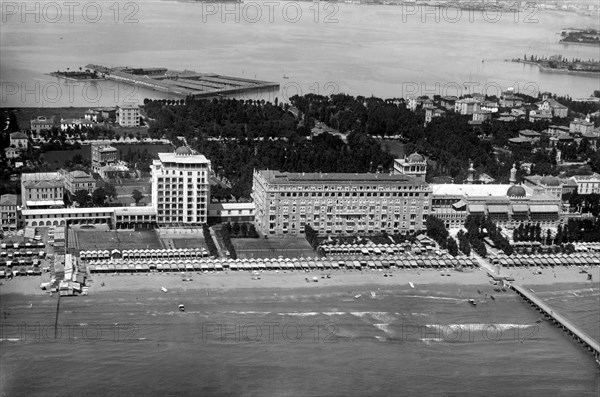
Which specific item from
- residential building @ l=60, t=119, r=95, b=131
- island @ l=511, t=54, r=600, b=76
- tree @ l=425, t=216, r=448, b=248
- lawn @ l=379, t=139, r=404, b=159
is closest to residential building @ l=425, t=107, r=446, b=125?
lawn @ l=379, t=139, r=404, b=159

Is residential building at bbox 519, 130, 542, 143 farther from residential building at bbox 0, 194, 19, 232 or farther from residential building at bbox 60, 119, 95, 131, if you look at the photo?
residential building at bbox 0, 194, 19, 232

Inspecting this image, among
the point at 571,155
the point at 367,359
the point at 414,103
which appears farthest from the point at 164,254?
the point at 414,103

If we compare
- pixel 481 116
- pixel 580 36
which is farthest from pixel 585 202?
pixel 580 36

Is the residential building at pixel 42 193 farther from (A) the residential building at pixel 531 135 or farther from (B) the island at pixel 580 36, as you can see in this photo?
(B) the island at pixel 580 36

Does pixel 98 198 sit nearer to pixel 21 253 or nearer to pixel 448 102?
pixel 21 253

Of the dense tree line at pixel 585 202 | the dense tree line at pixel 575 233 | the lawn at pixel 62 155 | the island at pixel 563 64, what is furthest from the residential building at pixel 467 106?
the dense tree line at pixel 575 233
